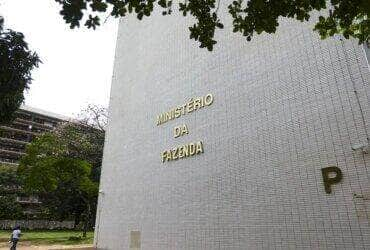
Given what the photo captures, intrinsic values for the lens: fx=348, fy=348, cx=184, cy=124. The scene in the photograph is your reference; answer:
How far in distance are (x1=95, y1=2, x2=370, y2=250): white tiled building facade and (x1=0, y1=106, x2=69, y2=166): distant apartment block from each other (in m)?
51.7

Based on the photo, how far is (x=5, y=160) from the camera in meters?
59.0

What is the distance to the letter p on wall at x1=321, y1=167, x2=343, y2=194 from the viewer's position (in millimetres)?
7388

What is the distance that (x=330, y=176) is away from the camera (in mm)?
7523

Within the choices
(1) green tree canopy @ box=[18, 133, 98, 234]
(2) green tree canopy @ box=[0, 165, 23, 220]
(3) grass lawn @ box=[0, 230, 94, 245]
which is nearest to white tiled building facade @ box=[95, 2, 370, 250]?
(3) grass lawn @ box=[0, 230, 94, 245]

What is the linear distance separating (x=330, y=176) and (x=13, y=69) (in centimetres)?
1009

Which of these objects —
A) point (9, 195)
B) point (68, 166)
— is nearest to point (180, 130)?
point (68, 166)

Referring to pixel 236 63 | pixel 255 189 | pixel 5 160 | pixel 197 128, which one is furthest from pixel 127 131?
pixel 5 160

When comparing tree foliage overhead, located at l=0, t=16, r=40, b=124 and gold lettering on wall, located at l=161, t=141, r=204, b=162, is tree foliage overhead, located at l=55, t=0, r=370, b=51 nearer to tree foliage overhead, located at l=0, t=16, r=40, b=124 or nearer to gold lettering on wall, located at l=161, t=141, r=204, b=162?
gold lettering on wall, located at l=161, t=141, r=204, b=162

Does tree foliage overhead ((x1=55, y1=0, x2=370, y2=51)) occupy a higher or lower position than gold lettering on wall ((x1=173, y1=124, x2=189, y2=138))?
lower

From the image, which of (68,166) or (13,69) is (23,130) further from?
(13,69)

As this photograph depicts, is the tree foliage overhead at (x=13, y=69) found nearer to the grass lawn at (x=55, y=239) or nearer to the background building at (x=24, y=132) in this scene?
the grass lawn at (x=55, y=239)

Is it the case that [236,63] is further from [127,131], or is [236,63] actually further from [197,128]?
[127,131]

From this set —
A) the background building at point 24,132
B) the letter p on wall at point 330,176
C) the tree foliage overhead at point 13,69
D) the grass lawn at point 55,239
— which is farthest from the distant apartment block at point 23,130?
the letter p on wall at point 330,176

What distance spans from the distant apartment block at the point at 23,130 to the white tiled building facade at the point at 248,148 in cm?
5166
